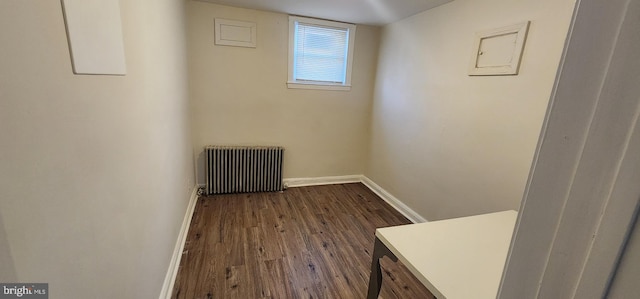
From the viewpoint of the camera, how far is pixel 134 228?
3.69 feet

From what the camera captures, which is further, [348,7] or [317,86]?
[317,86]

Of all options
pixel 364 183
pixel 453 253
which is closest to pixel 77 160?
pixel 453 253

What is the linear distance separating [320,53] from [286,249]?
2.42 metres

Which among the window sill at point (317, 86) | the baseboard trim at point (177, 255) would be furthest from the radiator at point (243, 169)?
the window sill at point (317, 86)

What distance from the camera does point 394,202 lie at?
10.4ft

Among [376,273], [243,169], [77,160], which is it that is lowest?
[243,169]

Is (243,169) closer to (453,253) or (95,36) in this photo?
(95,36)

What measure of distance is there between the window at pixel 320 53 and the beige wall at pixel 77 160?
1887 mm

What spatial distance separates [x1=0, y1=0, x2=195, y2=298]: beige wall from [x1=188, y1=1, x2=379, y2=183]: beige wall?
149cm

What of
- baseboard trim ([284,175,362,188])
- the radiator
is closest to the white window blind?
the radiator

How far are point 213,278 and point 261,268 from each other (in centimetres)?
34

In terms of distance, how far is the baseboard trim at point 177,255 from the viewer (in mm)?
1642

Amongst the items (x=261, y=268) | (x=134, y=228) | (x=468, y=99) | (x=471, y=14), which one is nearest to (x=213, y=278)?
(x=261, y=268)

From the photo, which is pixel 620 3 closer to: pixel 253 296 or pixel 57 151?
pixel 57 151
